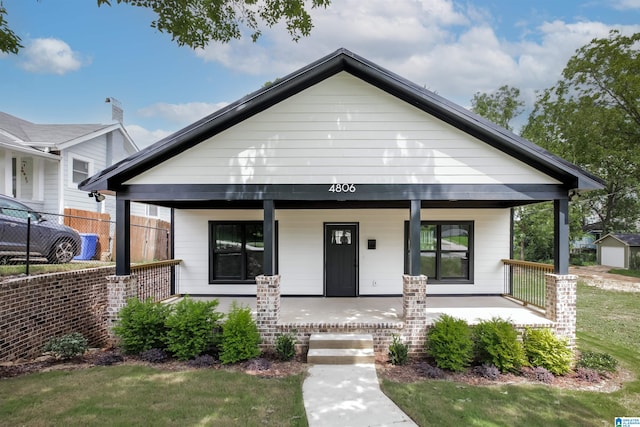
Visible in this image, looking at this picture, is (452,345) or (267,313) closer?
(452,345)

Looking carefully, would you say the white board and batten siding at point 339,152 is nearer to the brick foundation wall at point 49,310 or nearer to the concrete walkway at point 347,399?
the brick foundation wall at point 49,310

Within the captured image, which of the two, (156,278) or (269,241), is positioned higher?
(269,241)

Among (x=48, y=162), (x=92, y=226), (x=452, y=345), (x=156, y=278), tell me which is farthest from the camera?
(x=48, y=162)

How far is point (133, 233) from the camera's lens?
13586 millimetres

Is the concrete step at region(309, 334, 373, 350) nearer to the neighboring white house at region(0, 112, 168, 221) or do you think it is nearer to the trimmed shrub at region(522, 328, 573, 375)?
the trimmed shrub at region(522, 328, 573, 375)

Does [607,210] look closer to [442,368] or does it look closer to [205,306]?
[442,368]

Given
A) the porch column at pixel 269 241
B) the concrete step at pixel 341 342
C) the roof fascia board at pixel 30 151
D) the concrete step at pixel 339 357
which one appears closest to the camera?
the concrete step at pixel 339 357

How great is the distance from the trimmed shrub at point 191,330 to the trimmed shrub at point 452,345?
4174 mm

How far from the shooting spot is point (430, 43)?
67.8ft

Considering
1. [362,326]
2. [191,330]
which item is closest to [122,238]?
[191,330]

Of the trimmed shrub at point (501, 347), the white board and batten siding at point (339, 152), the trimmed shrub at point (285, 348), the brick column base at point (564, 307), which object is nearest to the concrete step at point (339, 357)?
the trimmed shrub at point (285, 348)

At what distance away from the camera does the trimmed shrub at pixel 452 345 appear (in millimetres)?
6113

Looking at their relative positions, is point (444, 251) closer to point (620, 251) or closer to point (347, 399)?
point (347, 399)

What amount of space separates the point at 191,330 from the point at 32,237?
205 inches
